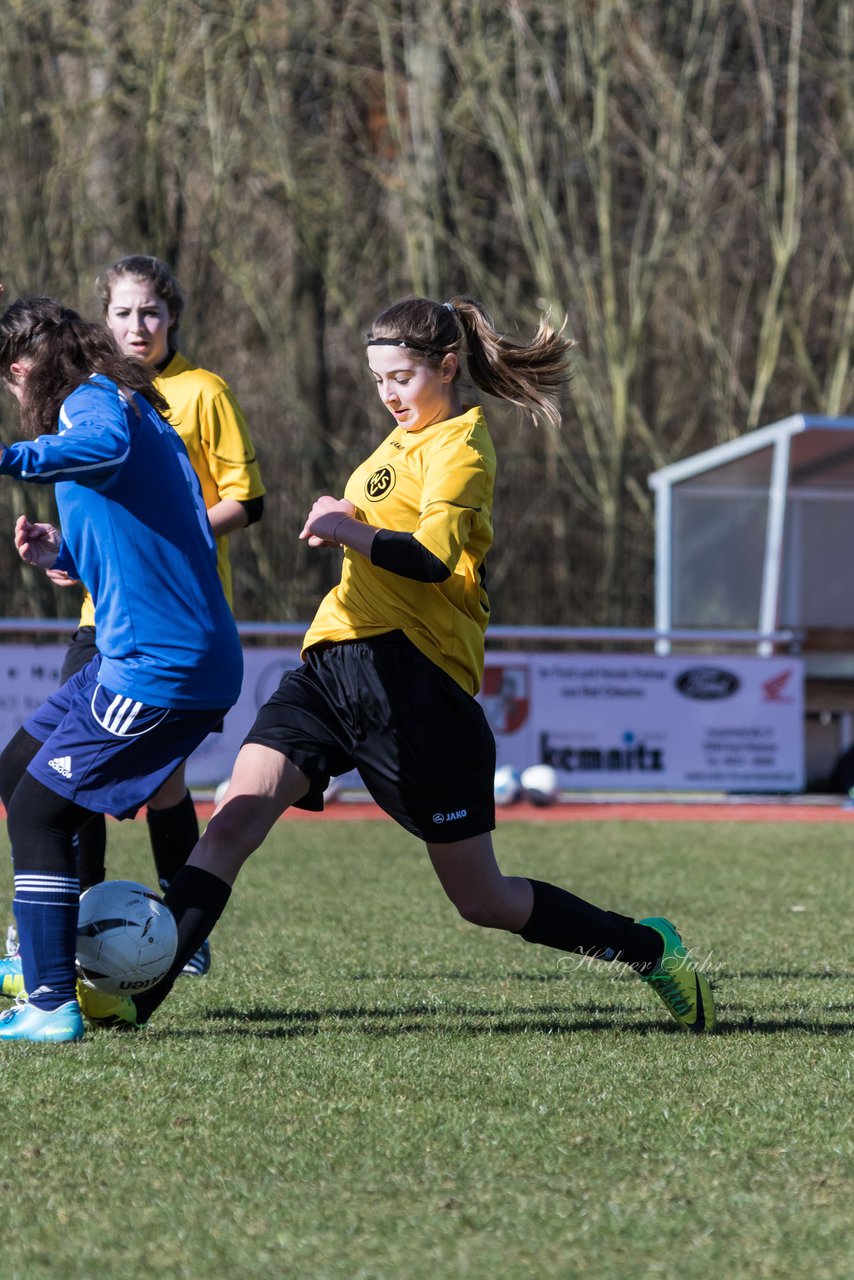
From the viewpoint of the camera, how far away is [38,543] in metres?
4.33

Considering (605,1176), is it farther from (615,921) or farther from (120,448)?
(120,448)

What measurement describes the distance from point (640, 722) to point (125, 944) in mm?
9098

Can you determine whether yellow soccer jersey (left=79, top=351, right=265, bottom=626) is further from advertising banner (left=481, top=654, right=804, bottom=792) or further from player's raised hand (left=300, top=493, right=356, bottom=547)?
advertising banner (left=481, top=654, right=804, bottom=792)

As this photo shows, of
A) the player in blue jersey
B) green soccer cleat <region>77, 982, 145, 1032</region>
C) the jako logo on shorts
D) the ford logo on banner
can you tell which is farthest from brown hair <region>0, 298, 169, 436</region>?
the ford logo on banner

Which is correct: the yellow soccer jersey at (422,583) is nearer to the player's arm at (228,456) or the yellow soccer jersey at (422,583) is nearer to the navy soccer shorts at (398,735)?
the navy soccer shorts at (398,735)

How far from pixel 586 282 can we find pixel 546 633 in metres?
6.29

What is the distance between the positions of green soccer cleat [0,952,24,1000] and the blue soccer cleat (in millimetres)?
480

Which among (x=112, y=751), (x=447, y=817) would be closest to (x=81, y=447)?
(x=112, y=751)

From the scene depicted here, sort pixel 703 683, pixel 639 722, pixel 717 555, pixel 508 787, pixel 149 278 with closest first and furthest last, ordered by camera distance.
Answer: pixel 149 278 → pixel 508 787 → pixel 639 722 → pixel 703 683 → pixel 717 555

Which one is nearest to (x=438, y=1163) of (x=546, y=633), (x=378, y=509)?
(x=378, y=509)

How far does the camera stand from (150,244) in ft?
56.2

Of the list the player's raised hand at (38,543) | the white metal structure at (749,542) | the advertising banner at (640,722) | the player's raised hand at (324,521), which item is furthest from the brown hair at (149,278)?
the white metal structure at (749,542)

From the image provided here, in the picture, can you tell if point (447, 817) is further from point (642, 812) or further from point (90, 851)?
point (642, 812)

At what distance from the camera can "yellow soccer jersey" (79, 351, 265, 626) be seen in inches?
199
